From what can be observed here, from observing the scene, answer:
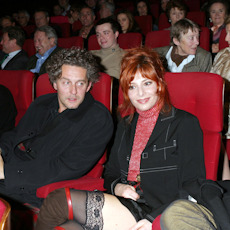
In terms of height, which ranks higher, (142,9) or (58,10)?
(58,10)

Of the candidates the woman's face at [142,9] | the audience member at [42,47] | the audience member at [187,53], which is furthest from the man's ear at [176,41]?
the woman's face at [142,9]

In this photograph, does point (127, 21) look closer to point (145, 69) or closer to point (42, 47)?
point (42, 47)

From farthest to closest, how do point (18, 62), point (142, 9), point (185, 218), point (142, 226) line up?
point (142, 9)
point (18, 62)
point (142, 226)
point (185, 218)

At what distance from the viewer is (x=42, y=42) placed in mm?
3398

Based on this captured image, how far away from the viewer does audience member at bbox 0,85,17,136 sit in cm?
223

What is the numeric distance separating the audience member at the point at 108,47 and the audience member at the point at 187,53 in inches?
18.5

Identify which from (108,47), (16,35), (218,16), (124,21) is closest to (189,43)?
(108,47)

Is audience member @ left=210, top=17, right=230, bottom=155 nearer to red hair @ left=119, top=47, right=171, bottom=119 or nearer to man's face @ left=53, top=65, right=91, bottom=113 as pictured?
red hair @ left=119, top=47, right=171, bottom=119

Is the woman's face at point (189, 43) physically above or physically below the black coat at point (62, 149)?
above

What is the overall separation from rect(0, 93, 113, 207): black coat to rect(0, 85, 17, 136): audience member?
44 centimetres

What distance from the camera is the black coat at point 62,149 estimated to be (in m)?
1.62

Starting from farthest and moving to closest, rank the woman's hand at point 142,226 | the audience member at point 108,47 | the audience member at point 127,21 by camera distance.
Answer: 1. the audience member at point 127,21
2. the audience member at point 108,47
3. the woman's hand at point 142,226

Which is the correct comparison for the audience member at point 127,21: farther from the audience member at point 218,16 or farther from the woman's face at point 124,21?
Result: the audience member at point 218,16

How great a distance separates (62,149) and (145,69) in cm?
56
